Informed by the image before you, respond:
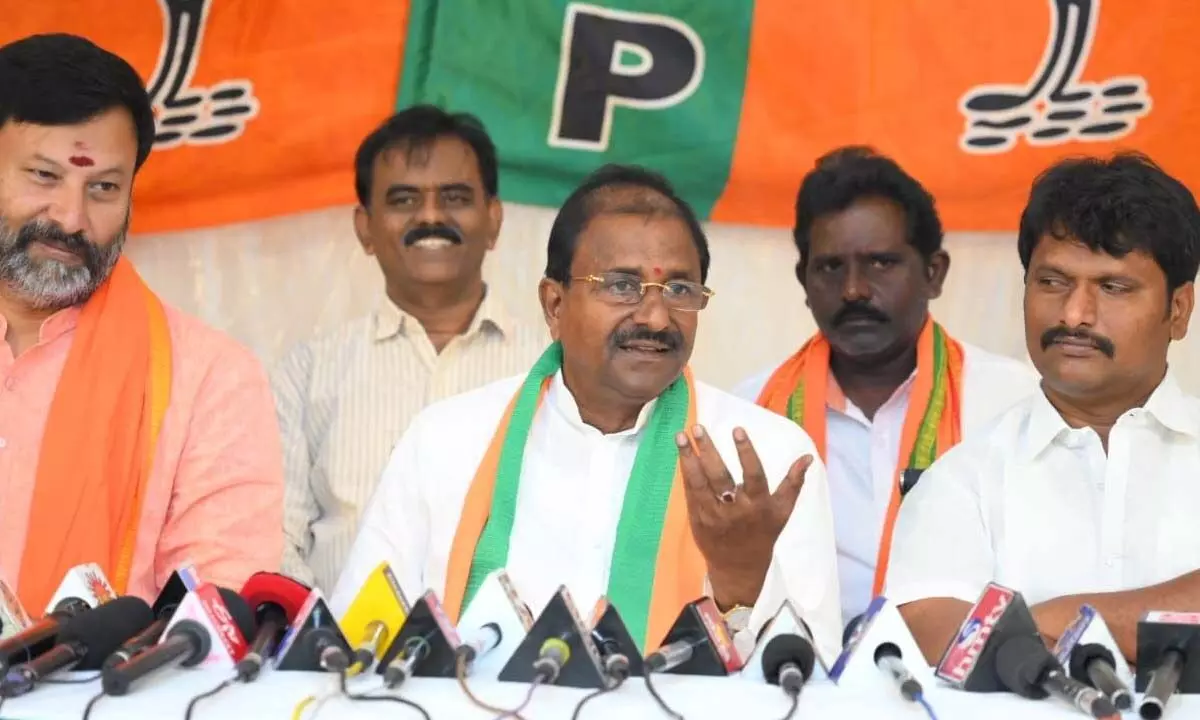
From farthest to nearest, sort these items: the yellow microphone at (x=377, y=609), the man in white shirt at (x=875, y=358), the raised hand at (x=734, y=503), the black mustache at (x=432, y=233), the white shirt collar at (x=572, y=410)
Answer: the black mustache at (x=432, y=233) → the man in white shirt at (x=875, y=358) → the white shirt collar at (x=572, y=410) → the raised hand at (x=734, y=503) → the yellow microphone at (x=377, y=609)

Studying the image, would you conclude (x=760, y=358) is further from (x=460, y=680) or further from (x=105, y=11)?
(x=460, y=680)

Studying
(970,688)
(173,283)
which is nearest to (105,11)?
(173,283)

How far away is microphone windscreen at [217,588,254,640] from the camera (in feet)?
8.25

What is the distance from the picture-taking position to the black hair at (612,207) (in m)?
3.57

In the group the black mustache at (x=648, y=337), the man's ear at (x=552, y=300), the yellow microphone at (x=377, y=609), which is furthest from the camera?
the man's ear at (x=552, y=300)

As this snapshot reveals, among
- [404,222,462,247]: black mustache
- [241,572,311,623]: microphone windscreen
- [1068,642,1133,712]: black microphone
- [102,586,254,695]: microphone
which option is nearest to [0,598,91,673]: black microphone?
[102,586,254,695]: microphone

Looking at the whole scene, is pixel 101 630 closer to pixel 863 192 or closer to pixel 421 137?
pixel 421 137

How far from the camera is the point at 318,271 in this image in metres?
5.13

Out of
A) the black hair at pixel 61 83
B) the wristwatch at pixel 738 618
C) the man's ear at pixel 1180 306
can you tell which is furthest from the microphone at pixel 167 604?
the man's ear at pixel 1180 306

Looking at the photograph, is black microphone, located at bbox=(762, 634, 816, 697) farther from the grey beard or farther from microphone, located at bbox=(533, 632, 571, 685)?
the grey beard

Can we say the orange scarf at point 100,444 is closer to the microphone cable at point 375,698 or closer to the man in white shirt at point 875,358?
the microphone cable at point 375,698

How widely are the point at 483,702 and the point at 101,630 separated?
63cm

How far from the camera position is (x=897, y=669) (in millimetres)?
2420

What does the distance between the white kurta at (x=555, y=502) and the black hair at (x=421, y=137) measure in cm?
128
